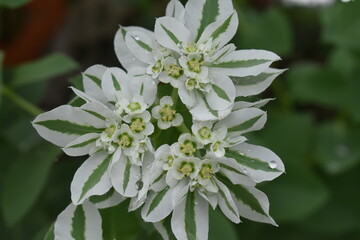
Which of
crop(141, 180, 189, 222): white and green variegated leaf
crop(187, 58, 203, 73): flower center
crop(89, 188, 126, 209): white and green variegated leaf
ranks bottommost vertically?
crop(89, 188, 126, 209): white and green variegated leaf

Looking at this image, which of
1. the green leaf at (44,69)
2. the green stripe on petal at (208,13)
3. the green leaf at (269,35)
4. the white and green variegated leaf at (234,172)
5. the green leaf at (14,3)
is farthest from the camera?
the green leaf at (269,35)

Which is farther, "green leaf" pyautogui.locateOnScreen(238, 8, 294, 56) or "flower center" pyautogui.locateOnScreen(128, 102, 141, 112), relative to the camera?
"green leaf" pyautogui.locateOnScreen(238, 8, 294, 56)

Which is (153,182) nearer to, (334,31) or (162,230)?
(162,230)

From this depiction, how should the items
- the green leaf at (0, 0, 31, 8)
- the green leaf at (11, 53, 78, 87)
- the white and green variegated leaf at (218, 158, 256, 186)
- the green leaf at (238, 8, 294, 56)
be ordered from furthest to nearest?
the green leaf at (238, 8, 294, 56) < the green leaf at (11, 53, 78, 87) < the green leaf at (0, 0, 31, 8) < the white and green variegated leaf at (218, 158, 256, 186)

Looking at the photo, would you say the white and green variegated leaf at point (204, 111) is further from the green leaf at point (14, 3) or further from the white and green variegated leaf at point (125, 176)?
the green leaf at point (14, 3)

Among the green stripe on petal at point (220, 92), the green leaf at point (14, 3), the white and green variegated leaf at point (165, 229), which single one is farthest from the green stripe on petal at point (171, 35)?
the green leaf at point (14, 3)

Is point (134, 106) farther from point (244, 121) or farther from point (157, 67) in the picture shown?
point (244, 121)

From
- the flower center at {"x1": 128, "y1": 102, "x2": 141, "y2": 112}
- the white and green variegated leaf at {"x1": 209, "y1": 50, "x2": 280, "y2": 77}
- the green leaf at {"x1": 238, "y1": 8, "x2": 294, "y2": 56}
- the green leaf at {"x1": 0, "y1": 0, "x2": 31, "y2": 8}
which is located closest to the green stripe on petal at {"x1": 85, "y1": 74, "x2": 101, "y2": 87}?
the flower center at {"x1": 128, "y1": 102, "x2": 141, "y2": 112}

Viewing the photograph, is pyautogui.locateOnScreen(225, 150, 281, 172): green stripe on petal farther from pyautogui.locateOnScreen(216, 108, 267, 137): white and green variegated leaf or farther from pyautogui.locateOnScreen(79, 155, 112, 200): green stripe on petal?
pyautogui.locateOnScreen(79, 155, 112, 200): green stripe on petal
